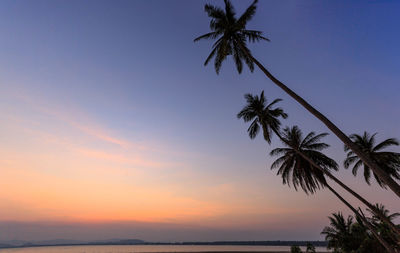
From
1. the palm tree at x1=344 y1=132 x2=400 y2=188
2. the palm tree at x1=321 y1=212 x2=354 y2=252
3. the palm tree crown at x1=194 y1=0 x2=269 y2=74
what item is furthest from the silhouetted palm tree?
the palm tree crown at x1=194 y1=0 x2=269 y2=74

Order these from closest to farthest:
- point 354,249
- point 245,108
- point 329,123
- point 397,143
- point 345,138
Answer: point 345,138 < point 329,123 < point 397,143 < point 245,108 < point 354,249

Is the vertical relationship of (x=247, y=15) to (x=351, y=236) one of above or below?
above

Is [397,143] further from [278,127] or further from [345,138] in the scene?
[345,138]

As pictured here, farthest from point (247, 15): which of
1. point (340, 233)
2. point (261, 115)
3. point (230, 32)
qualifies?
point (340, 233)

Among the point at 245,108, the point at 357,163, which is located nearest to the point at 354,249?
the point at 357,163

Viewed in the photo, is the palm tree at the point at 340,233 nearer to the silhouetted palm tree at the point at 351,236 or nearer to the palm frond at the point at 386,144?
the silhouetted palm tree at the point at 351,236

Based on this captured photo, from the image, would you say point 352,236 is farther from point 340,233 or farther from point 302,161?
point 302,161

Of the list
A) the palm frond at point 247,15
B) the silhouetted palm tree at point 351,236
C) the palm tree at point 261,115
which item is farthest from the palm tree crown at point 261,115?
the silhouetted palm tree at point 351,236

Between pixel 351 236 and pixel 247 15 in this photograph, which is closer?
pixel 247 15

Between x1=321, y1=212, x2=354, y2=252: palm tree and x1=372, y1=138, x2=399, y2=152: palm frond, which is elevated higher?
x1=372, y1=138, x2=399, y2=152: palm frond

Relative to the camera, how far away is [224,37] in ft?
62.2

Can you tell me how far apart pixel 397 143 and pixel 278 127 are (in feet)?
36.5

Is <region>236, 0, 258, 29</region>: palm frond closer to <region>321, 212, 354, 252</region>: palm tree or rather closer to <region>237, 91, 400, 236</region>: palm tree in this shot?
<region>237, 91, 400, 236</region>: palm tree

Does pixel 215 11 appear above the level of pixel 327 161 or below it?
above
